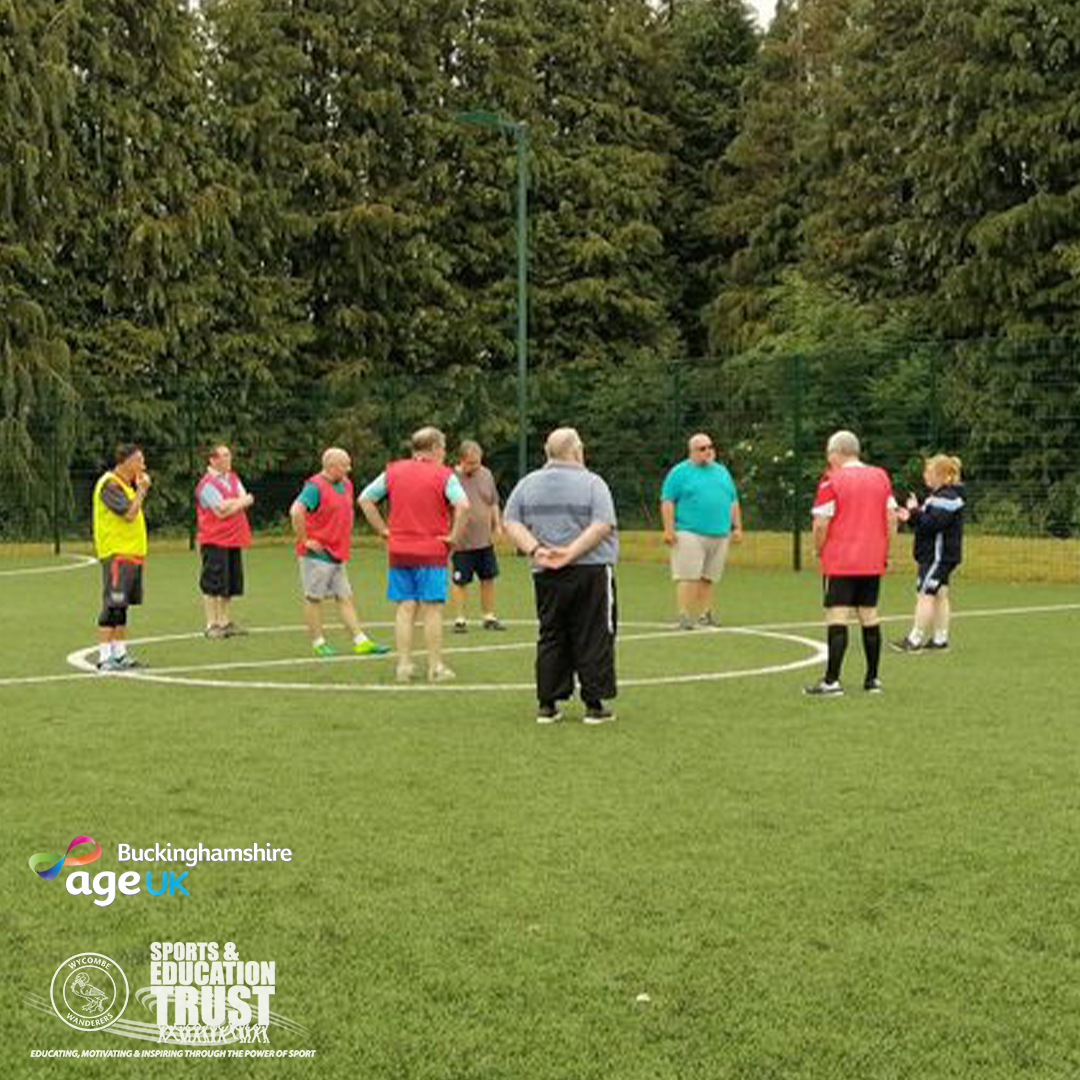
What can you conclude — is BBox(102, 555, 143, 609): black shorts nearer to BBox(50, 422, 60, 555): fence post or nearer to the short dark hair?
the short dark hair

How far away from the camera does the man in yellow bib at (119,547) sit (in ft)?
45.9

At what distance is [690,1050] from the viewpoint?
5039 mm

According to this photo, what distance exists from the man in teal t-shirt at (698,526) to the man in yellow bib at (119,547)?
5.75 m

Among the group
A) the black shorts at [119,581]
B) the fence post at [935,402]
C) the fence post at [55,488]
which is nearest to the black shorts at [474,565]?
the black shorts at [119,581]

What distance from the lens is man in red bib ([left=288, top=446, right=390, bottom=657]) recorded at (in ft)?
50.6

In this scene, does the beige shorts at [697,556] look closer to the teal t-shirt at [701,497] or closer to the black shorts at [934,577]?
the teal t-shirt at [701,497]

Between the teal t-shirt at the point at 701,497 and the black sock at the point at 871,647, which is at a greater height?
the teal t-shirt at the point at 701,497

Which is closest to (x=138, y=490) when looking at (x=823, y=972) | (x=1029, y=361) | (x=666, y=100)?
(x=823, y=972)

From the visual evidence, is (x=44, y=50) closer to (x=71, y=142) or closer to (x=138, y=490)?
(x=71, y=142)

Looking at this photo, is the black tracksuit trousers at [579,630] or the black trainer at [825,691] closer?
the black tracksuit trousers at [579,630]

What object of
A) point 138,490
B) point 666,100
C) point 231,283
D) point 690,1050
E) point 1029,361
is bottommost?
point 690,1050

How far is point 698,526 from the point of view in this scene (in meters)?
18.3

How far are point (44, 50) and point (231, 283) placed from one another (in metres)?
8.10

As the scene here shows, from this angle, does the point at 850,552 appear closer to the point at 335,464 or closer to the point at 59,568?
the point at 335,464
